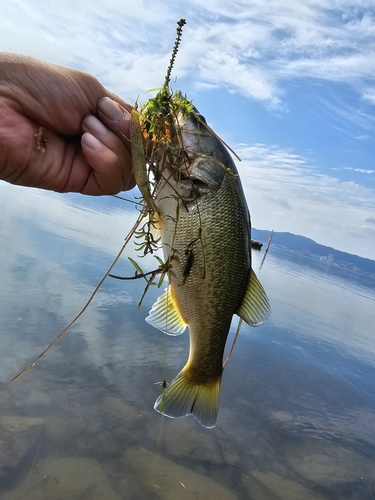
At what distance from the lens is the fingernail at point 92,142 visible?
2.52 m

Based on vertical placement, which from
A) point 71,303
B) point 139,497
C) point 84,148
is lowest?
point 139,497

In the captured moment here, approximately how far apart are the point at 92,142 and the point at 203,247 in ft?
3.15

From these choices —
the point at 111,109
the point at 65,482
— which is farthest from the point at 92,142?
the point at 65,482

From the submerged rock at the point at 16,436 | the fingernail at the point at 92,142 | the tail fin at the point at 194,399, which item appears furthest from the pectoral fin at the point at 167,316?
the submerged rock at the point at 16,436

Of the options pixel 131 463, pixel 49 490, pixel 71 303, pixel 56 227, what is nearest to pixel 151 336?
pixel 71 303

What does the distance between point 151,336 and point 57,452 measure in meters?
5.21

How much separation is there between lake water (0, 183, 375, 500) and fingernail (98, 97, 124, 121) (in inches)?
78.8

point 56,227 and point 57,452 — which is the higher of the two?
point 56,227

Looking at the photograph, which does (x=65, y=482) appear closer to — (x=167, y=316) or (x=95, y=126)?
(x=167, y=316)

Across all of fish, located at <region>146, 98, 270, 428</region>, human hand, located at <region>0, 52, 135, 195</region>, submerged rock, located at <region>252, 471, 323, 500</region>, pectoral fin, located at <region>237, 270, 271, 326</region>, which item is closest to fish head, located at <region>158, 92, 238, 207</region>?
fish, located at <region>146, 98, 270, 428</region>

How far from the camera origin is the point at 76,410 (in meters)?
7.32

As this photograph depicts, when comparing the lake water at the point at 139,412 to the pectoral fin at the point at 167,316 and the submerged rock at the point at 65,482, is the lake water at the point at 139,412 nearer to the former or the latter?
the submerged rock at the point at 65,482

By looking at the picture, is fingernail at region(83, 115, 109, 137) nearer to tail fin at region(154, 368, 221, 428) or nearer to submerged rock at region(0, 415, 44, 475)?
tail fin at region(154, 368, 221, 428)

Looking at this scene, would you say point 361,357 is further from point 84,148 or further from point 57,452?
point 84,148
